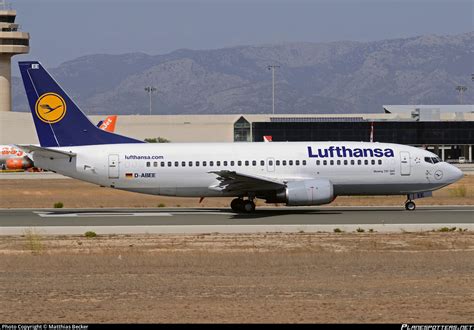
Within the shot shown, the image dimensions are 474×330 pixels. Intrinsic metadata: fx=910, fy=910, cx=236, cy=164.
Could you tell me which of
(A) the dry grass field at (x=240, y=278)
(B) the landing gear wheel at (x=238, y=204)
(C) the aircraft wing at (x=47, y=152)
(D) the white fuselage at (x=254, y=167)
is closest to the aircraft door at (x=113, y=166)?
(D) the white fuselage at (x=254, y=167)

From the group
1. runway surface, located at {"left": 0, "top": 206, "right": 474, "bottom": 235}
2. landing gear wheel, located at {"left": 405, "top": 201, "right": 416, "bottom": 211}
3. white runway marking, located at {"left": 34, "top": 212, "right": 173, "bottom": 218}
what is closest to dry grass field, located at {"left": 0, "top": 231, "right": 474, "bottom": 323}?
runway surface, located at {"left": 0, "top": 206, "right": 474, "bottom": 235}

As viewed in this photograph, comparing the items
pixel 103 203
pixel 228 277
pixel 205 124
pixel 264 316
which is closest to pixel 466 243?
pixel 228 277

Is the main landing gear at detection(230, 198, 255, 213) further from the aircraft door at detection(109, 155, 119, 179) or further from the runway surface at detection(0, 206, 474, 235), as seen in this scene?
the aircraft door at detection(109, 155, 119, 179)

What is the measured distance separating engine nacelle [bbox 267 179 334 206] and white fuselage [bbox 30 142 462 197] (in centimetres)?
177

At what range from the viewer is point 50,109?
41688 millimetres

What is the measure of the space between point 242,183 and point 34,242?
41.8 ft

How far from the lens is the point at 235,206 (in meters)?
41.7

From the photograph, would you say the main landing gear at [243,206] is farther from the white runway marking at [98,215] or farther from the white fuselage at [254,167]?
the white runway marking at [98,215]

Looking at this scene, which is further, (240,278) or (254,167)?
(254,167)

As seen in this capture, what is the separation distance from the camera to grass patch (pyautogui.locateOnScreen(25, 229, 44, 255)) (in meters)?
28.1

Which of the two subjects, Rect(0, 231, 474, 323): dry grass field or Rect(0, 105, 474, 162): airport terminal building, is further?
Rect(0, 105, 474, 162): airport terminal building

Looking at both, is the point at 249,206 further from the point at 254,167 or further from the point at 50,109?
the point at 50,109

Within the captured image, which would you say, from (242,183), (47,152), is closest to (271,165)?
(242,183)

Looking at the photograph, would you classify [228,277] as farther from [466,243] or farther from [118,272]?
[466,243]
